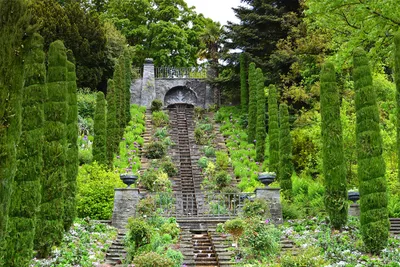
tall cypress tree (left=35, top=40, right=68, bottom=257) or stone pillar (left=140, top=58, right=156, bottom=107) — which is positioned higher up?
stone pillar (left=140, top=58, right=156, bottom=107)

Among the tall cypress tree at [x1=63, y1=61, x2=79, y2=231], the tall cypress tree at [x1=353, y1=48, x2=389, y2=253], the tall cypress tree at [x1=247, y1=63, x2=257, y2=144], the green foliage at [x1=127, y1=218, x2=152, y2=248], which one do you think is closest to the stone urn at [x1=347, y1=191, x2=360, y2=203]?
the tall cypress tree at [x1=353, y1=48, x2=389, y2=253]

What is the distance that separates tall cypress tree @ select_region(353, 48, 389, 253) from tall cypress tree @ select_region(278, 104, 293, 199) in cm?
549

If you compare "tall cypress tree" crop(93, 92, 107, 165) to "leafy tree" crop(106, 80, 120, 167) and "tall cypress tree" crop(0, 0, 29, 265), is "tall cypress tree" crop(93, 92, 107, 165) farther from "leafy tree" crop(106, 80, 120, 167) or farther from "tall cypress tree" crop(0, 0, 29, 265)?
"tall cypress tree" crop(0, 0, 29, 265)

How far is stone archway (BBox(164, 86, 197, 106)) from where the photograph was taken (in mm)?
32812

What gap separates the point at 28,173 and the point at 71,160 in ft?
11.2

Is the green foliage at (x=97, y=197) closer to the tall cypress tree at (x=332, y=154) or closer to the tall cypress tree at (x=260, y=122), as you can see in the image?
the tall cypress tree at (x=332, y=154)

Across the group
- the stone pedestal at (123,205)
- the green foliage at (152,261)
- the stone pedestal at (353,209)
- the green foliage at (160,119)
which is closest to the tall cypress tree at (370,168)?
the stone pedestal at (353,209)

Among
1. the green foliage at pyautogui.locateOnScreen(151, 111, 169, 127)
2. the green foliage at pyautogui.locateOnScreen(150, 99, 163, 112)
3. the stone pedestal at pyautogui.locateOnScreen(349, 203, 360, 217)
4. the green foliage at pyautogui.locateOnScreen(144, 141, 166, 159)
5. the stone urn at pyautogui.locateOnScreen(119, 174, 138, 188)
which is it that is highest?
the green foliage at pyautogui.locateOnScreen(150, 99, 163, 112)

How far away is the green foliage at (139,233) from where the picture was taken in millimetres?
11062

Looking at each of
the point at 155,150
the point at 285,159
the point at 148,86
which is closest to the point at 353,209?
the point at 285,159

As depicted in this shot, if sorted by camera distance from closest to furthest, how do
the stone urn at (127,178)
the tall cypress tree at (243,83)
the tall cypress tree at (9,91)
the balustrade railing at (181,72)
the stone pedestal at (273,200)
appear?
the tall cypress tree at (9,91) < the stone pedestal at (273,200) < the stone urn at (127,178) < the tall cypress tree at (243,83) < the balustrade railing at (181,72)

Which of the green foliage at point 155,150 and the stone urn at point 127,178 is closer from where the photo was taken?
the stone urn at point 127,178

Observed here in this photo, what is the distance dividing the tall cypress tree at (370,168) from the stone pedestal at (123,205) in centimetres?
652

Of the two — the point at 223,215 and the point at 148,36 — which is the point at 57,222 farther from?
the point at 148,36
